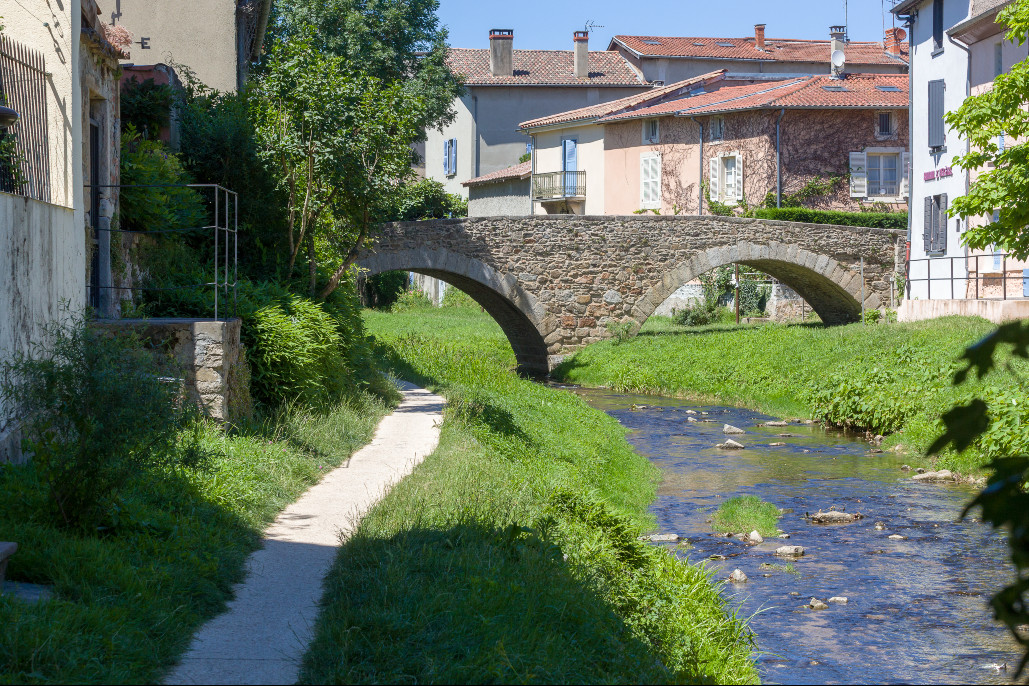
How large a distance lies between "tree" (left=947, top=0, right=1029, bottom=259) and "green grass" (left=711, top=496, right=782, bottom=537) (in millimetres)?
3845

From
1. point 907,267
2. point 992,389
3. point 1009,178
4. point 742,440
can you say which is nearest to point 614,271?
point 907,267

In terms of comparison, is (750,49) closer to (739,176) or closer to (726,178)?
(726,178)

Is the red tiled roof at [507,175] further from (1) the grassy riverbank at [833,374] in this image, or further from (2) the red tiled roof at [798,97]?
(1) the grassy riverbank at [833,374]

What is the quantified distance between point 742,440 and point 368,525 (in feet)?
32.9

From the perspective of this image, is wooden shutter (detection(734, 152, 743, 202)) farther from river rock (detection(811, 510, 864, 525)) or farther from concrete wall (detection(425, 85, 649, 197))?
river rock (detection(811, 510, 864, 525))

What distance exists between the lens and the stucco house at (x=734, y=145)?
29.5 metres

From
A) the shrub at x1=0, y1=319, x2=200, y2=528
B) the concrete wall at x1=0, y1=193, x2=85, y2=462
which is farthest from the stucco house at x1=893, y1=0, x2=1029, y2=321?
the shrub at x1=0, y1=319, x2=200, y2=528

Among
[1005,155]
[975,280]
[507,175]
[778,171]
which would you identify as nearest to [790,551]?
[1005,155]

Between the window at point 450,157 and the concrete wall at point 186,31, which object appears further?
the window at point 450,157

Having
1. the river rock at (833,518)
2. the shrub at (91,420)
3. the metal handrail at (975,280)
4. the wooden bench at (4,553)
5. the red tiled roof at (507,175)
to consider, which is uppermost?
the red tiled roof at (507,175)

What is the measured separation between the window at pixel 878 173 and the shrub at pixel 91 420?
90.0 ft

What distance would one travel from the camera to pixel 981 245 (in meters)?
11.3

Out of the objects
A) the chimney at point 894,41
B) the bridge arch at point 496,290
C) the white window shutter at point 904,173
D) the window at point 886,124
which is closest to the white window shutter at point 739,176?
the window at point 886,124

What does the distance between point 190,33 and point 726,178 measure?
1948 centimetres
